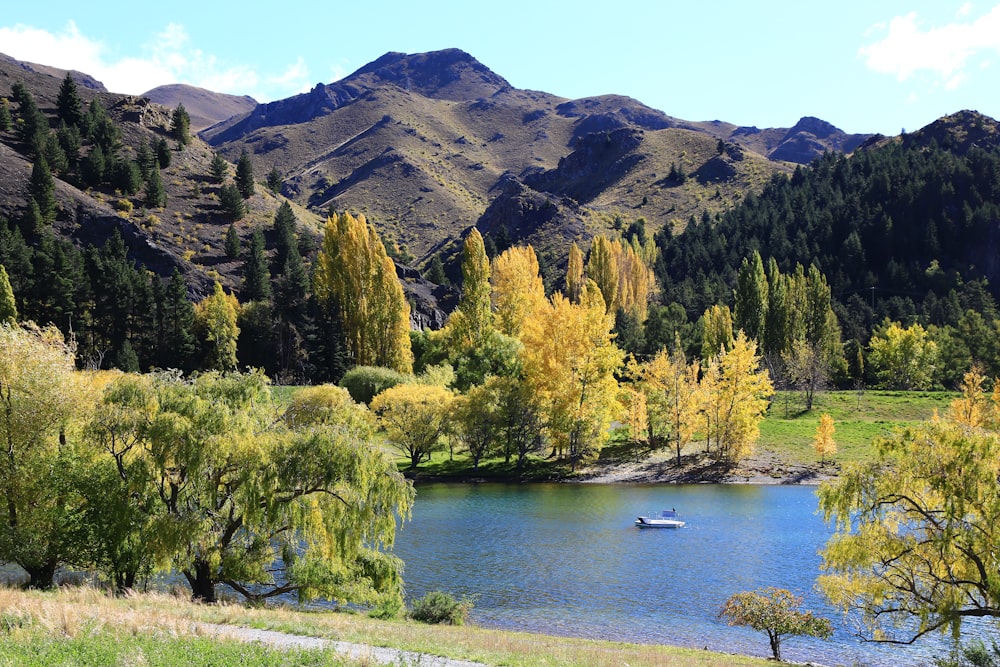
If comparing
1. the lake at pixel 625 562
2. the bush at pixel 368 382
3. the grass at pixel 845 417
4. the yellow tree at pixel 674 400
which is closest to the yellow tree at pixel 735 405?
the yellow tree at pixel 674 400

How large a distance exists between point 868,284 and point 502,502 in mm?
117667

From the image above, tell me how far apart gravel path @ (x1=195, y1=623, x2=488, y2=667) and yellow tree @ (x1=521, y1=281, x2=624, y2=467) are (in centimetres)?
4689

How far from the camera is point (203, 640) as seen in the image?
13.6m

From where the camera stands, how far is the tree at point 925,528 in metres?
18.7

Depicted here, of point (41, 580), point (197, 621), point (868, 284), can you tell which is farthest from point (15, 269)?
point (868, 284)

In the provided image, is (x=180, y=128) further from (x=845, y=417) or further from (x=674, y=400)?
(x=845, y=417)

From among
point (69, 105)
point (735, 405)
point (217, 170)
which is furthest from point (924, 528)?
point (69, 105)

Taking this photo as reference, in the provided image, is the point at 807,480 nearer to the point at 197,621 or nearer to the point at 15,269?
the point at 197,621

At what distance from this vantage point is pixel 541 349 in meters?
64.0

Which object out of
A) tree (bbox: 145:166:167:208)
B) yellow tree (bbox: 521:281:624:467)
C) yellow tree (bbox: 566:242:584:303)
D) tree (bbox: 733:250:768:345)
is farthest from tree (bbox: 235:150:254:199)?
tree (bbox: 733:250:768:345)

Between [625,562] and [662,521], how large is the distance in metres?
8.00

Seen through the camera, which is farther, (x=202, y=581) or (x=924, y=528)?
(x=202, y=581)

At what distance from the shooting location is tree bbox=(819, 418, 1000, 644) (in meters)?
18.7

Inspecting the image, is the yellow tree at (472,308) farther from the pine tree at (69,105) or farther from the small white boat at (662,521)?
the pine tree at (69,105)
